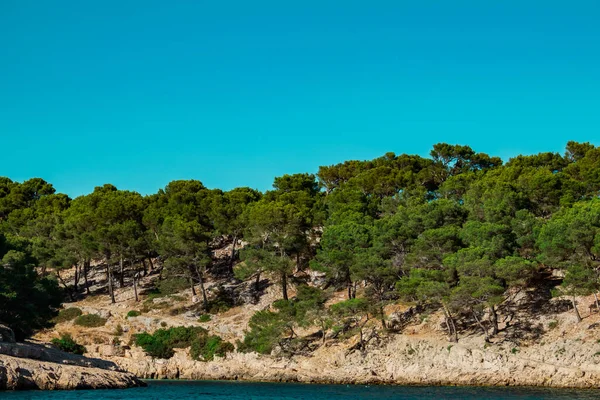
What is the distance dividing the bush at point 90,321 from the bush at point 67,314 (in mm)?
1152

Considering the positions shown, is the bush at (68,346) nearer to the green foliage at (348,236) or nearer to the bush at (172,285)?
the green foliage at (348,236)

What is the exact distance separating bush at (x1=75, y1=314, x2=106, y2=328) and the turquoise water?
16720 millimetres

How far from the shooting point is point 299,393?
134ft

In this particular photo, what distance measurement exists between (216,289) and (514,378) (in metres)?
34.3

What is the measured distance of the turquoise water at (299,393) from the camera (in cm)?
3516

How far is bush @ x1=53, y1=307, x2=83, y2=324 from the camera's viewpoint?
2445 inches

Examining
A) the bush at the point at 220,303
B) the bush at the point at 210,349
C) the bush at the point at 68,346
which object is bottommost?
the bush at the point at 210,349

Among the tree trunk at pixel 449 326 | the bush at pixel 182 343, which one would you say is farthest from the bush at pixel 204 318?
the tree trunk at pixel 449 326

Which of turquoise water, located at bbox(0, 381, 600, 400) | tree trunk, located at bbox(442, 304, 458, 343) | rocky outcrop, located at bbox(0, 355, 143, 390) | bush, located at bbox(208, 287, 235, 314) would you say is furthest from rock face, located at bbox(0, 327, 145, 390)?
tree trunk, located at bbox(442, 304, 458, 343)

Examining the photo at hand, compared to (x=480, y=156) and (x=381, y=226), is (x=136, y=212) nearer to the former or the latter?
(x=381, y=226)

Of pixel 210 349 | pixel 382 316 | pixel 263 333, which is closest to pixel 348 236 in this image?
pixel 382 316

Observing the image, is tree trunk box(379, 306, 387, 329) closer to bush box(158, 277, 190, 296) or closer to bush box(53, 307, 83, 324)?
bush box(158, 277, 190, 296)

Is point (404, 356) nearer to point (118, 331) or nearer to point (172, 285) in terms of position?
point (172, 285)

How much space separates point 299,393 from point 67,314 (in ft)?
107
